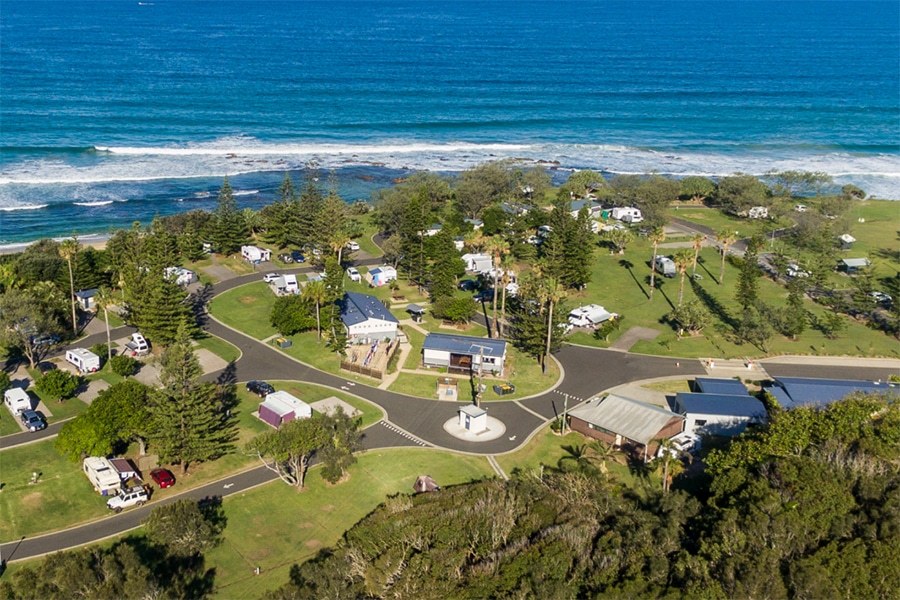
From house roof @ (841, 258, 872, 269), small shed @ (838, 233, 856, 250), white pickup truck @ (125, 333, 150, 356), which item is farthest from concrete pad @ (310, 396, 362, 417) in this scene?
small shed @ (838, 233, 856, 250)

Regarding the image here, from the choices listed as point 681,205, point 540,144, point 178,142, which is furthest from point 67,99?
point 681,205

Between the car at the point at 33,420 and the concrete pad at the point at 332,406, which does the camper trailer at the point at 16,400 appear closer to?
the car at the point at 33,420

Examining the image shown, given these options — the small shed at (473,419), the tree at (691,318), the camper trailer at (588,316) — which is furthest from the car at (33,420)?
the tree at (691,318)

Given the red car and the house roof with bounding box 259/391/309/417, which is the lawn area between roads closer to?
the red car

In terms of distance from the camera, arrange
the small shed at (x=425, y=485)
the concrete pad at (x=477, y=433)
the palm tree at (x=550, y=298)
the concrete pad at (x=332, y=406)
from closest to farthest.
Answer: the small shed at (x=425, y=485)
the concrete pad at (x=477, y=433)
the concrete pad at (x=332, y=406)
the palm tree at (x=550, y=298)

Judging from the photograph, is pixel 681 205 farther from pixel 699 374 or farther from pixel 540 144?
pixel 699 374

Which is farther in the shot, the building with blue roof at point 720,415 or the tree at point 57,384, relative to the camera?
the tree at point 57,384
